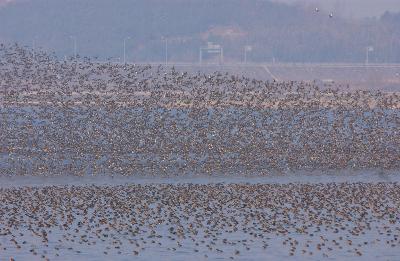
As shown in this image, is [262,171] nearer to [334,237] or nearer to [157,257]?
[334,237]

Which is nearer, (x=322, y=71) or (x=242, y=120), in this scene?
(x=242, y=120)

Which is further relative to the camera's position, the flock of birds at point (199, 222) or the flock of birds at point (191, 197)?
the flock of birds at point (191, 197)

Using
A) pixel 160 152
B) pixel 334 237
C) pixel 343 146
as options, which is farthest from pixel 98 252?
pixel 343 146

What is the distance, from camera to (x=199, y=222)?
31.7 meters

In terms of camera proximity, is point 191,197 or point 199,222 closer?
point 199,222

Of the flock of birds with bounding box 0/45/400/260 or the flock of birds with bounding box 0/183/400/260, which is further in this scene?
the flock of birds with bounding box 0/45/400/260

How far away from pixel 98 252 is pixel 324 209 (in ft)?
31.2

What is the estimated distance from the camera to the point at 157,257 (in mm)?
27578

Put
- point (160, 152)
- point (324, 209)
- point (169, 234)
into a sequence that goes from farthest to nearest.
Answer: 1. point (160, 152)
2. point (324, 209)
3. point (169, 234)

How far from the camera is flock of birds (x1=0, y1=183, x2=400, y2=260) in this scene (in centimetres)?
2834

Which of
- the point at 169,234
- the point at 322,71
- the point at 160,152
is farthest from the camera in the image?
the point at 322,71

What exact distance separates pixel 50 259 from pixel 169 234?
4.34 meters

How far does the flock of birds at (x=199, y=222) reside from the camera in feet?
93.0

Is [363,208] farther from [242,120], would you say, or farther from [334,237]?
[242,120]
